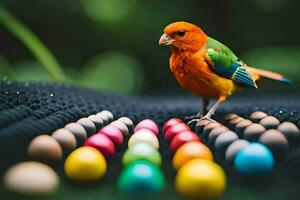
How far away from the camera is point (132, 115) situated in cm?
84

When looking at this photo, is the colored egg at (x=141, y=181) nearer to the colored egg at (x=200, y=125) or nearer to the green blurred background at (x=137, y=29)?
the colored egg at (x=200, y=125)

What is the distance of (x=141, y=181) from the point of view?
0.48m

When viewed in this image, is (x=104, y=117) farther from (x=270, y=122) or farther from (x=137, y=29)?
(x=137, y=29)

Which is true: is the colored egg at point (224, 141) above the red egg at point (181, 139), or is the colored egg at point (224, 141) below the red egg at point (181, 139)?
below

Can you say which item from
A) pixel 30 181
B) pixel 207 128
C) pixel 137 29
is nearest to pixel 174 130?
pixel 207 128

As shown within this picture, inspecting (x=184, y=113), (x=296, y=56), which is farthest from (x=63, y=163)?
(x=296, y=56)

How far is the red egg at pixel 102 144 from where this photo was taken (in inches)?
23.9

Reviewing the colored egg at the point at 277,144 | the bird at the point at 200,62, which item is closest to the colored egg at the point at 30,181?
the colored egg at the point at 277,144

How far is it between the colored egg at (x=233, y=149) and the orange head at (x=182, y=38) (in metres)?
0.25

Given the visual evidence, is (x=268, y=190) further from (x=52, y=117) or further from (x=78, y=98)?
(x=78, y=98)

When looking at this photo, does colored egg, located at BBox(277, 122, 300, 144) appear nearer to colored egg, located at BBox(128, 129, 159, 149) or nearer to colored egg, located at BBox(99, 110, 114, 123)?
colored egg, located at BBox(128, 129, 159, 149)

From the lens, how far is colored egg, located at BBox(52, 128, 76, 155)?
604mm

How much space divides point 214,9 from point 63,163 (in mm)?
1774

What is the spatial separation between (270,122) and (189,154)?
177 millimetres
